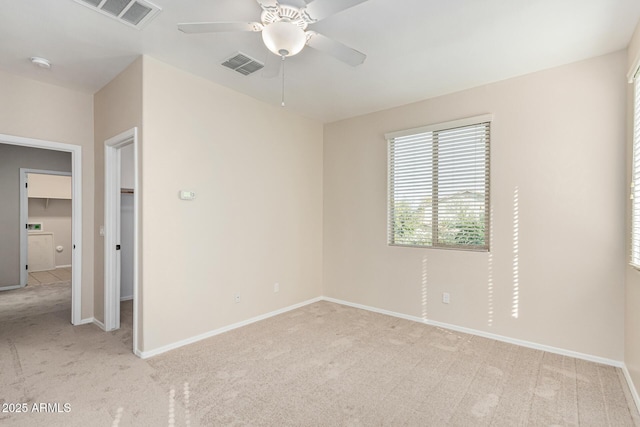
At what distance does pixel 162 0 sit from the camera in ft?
6.86

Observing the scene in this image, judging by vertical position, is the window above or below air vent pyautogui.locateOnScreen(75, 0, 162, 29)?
below

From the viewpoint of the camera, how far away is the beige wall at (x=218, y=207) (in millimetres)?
2957

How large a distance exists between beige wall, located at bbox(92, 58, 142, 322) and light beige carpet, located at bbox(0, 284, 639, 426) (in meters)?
0.75

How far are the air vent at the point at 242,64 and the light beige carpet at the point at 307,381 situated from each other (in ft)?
8.89

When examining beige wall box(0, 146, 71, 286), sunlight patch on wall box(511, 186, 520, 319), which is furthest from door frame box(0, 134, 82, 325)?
sunlight patch on wall box(511, 186, 520, 319)

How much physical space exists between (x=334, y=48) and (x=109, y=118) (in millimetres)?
2777

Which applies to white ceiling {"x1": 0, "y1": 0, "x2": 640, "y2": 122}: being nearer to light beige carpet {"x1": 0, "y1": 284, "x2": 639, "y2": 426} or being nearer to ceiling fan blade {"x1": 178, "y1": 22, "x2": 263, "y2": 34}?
ceiling fan blade {"x1": 178, "y1": 22, "x2": 263, "y2": 34}

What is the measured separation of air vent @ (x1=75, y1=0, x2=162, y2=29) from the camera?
2.13 m

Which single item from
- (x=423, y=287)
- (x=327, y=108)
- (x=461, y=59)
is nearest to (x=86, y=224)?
(x=327, y=108)

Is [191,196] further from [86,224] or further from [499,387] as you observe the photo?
[499,387]

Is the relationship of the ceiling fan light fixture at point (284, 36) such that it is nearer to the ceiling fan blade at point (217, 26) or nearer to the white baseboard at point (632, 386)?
the ceiling fan blade at point (217, 26)

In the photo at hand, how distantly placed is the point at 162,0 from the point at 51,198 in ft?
24.5

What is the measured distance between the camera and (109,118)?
3463 mm

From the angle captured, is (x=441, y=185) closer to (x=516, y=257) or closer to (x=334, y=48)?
(x=516, y=257)
